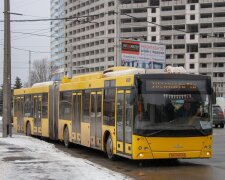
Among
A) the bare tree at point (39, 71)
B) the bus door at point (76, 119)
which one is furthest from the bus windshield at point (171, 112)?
the bare tree at point (39, 71)

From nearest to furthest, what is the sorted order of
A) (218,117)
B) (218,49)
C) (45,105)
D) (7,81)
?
(7,81) → (45,105) → (218,117) → (218,49)

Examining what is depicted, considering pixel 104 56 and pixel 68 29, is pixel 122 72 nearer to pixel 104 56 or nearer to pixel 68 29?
pixel 104 56

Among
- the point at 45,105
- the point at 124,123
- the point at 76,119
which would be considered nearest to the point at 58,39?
the point at 45,105

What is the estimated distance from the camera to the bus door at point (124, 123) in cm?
1491

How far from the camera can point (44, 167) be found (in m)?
13.2

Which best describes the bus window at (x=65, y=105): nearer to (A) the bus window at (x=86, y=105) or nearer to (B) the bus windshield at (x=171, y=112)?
(A) the bus window at (x=86, y=105)

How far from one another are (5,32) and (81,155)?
887 centimetres

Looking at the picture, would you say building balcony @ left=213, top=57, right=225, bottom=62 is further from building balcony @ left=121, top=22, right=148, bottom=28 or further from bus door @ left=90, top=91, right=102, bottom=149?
bus door @ left=90, top=91, right=102, bottom=149

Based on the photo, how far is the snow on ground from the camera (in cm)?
1177

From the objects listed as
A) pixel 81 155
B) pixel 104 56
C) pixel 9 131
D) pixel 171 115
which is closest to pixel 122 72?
pixel 171 115

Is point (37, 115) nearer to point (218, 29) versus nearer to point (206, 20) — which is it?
point (218, 29)

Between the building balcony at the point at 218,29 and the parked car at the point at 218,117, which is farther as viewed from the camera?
the building balcony at the point at 218,29

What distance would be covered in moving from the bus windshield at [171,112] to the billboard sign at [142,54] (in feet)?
115

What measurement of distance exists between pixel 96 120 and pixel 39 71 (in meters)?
114
